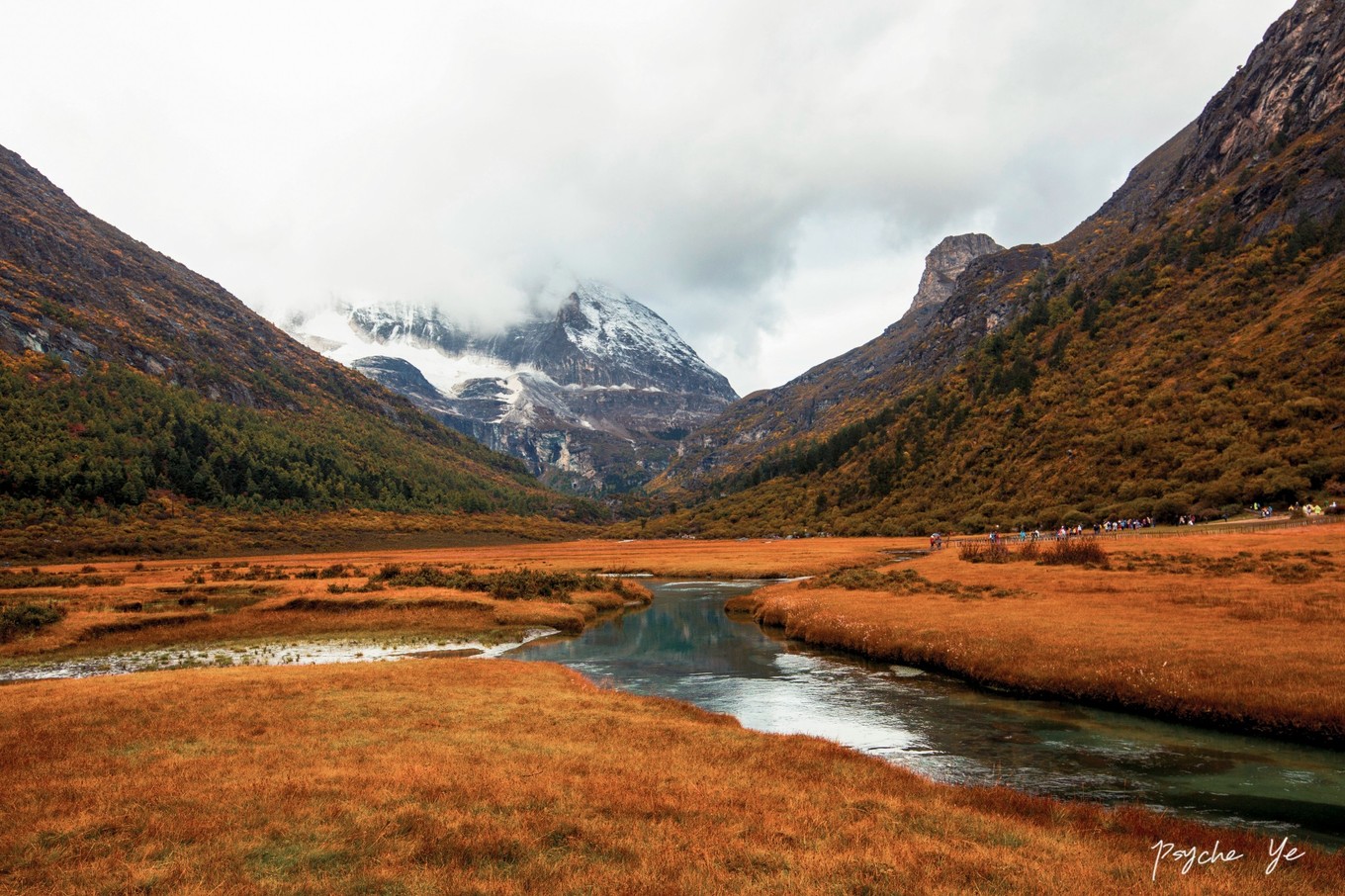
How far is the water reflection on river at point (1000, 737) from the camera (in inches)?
779

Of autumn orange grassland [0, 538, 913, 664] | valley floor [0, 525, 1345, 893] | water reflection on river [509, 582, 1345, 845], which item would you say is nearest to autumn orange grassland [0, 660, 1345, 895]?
valley floor [0, 525, 1345, 893]

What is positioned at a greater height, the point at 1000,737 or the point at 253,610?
the point at 253,610

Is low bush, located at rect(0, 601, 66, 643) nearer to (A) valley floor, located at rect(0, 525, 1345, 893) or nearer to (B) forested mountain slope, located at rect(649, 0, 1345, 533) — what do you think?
(A) valley floor, located at rect(0, 525, 1345, 893)

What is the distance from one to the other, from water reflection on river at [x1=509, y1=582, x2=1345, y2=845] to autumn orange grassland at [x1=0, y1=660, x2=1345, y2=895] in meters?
4.73

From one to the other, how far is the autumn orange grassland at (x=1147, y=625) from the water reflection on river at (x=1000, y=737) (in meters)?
1.56

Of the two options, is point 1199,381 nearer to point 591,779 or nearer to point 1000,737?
point 1000,737

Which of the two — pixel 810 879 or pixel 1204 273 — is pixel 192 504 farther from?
pixel 1204 273

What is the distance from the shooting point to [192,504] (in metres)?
197

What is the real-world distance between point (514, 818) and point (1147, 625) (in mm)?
37582

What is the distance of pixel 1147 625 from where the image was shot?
122 feet

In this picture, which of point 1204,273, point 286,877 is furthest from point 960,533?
point 286,877

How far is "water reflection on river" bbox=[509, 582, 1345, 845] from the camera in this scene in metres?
19.8

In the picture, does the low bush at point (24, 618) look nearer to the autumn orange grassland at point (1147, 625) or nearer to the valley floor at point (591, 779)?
the valley floor at point (591, 779)

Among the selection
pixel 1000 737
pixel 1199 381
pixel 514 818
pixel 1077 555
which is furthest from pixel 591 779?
pixel 1199 381
